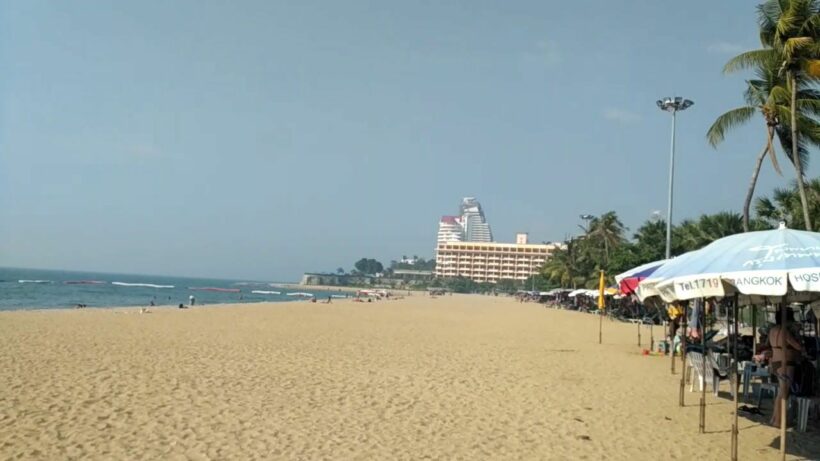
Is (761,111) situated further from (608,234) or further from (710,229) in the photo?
(608,234)

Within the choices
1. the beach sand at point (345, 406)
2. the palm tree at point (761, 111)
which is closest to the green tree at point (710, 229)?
the palm tree at point (761, 111)

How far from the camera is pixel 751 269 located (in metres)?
5.66

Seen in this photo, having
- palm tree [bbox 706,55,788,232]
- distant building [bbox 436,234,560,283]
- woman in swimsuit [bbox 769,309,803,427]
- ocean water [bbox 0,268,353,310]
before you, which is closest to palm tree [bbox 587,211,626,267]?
ocean water [bbox 0,268,353,310]

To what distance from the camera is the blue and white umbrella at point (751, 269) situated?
536 centimetres

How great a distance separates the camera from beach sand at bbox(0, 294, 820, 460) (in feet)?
20.7

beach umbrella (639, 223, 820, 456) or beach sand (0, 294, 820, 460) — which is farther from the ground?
beach umbrella (639, 223, 820, 456)

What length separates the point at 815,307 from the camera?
9.80 m

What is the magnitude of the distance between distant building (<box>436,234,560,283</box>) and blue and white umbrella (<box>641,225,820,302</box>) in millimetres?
145167

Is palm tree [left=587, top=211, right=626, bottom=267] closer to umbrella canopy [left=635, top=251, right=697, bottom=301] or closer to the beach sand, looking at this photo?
the beach sand

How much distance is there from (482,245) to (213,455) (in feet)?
516

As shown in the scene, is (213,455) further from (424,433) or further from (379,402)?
(379,402)

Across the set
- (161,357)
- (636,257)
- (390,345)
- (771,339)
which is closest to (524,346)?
(390,345)

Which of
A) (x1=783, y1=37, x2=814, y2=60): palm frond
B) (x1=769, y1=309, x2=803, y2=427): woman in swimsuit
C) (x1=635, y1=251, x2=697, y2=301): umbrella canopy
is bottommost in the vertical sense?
(x1=769, y1=309, x2=803, y2=427): woman in swimsuit

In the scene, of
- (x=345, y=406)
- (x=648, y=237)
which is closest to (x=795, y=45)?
(x=345, y=406)
